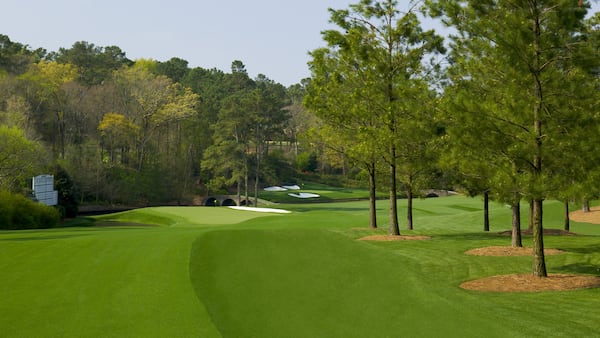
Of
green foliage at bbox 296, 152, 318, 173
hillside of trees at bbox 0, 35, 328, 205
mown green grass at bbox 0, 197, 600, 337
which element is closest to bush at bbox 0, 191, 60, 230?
mown green grass at bbox 0, 197, 600, 337

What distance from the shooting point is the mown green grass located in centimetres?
1139

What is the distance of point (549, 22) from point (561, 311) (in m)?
8.19

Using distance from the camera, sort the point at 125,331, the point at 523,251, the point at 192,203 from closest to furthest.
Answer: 1. the point at 125,331
2. the point at 523,251
3. the point at 192,203

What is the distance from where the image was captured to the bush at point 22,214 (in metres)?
38.2

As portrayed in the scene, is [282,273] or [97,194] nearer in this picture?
[282,273]

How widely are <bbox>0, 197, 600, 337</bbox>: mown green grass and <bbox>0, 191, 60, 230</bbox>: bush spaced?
16433 millimetres

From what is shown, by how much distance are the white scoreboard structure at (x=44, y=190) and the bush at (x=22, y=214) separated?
371cm

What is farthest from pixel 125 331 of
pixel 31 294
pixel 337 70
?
pixel 337 70

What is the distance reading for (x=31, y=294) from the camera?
13.7 metres

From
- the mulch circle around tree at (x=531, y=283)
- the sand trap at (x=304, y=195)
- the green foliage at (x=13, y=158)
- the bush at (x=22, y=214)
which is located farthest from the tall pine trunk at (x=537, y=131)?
the sand trap at (x=304, y=195)

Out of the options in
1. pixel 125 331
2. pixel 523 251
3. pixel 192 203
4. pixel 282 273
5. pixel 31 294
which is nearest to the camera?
pixel 125 331

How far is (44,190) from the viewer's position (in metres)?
47.1

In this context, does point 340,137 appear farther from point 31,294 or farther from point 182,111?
point 182,111

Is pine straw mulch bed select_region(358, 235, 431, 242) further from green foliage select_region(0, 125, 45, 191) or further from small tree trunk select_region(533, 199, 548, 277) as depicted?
green foliage select_region(0, 125, 45, 191)
